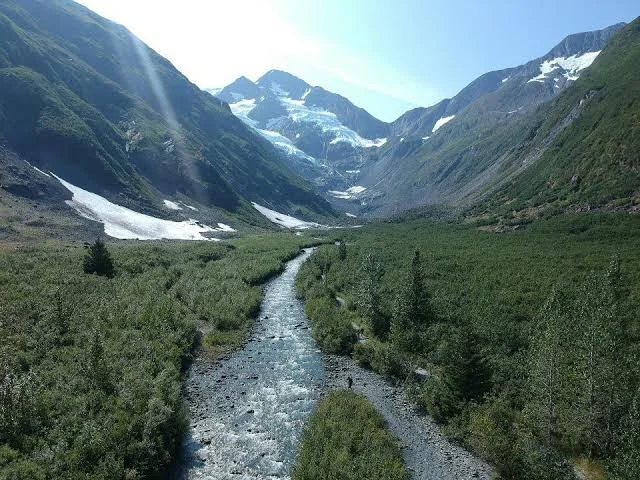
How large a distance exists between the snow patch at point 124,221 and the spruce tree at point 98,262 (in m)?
49.6

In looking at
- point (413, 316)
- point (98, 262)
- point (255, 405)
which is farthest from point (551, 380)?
point (98, 262)

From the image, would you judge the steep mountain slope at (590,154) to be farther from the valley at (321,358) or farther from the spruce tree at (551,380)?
the spruce tree at (551,380)

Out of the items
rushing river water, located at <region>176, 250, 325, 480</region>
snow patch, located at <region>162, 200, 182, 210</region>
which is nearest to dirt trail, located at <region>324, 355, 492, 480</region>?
rushing river water, located at <region>176, 250, 325, 480</region>

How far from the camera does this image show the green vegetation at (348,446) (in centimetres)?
2462

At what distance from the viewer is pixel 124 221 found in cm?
12300

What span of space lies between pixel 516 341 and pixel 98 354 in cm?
3600

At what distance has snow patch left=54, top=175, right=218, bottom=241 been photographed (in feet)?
379

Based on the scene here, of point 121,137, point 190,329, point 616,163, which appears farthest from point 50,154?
point 616,163

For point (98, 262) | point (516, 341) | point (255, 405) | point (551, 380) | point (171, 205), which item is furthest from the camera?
point (171, 205)

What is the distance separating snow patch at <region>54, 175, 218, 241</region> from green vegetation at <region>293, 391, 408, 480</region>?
9018cm

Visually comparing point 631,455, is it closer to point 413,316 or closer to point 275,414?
point 275,414

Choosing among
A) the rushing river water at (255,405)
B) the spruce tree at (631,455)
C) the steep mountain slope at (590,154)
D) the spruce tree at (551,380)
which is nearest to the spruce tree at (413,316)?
the rushing river water at (255,405)

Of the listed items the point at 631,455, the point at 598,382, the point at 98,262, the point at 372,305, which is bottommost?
the point at 98,262

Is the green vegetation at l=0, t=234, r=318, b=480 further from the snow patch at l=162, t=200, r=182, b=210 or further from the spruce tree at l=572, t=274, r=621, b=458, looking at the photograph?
the snow patch at l=162, t=200, r=182, b=210
